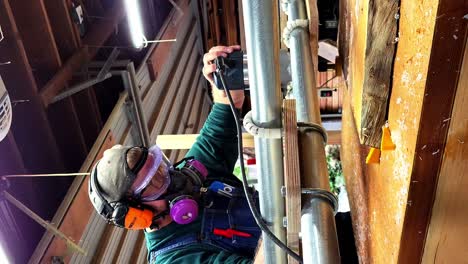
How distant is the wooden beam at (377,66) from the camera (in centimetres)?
89

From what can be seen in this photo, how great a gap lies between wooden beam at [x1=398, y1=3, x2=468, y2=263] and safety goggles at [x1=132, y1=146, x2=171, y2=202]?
1.10 metres

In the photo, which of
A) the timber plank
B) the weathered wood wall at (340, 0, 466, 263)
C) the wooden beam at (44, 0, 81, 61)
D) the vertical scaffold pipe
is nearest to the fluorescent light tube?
the timber plank

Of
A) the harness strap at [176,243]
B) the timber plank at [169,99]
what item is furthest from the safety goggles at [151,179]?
the timber plank at [169,99]

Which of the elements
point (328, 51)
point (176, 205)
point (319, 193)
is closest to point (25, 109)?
point (176, 205)

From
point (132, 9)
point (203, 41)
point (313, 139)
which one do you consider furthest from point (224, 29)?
point (313, 139)

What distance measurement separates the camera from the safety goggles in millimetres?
1748

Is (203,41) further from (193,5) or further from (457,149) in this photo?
(457,149)

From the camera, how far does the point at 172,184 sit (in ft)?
6.17

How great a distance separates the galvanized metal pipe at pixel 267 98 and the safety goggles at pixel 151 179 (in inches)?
34.3

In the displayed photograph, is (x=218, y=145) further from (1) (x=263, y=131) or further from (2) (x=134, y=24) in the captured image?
(2) (x=134, y=24)

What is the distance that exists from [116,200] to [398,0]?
1234mm

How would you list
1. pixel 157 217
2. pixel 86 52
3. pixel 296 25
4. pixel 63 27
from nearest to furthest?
pixel 296 25 → pixel 157 217 → pixel 63 27 → pixel 86 52

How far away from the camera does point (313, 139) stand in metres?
0.95

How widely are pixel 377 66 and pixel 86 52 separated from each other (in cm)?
253
